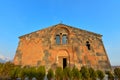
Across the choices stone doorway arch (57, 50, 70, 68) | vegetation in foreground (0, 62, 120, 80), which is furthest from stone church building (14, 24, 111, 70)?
vegetation in foreground (0, 62, 120, 80)

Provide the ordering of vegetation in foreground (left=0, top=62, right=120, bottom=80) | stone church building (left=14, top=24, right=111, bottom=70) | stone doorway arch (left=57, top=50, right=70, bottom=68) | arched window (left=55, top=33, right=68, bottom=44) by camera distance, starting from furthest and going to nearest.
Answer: arched window (left=55, top=33, right=68, bottom=44) → stone doorway arch (left=57, top=50, right=70, bottom=68) → stone church building (left=14, top=24, right=111, bottom=70) → vegetation in foreground (left=0, top=62, right=120, bottom=80)

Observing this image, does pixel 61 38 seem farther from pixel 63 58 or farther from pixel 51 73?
pixel 51 73

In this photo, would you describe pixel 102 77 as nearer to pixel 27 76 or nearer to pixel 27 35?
pixel 27 76

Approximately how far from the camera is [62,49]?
22625mm

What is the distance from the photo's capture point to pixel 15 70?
18.5 m

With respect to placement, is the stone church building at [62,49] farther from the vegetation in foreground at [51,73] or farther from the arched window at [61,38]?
the vegetation in foreground at [51,73]

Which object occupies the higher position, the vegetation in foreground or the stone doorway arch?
the stone doorway arch

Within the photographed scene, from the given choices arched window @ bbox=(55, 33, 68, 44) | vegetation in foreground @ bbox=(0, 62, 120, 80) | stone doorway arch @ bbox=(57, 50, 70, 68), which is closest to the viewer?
vegetation in foreground @ bbox=(0, 62, 120, 80)

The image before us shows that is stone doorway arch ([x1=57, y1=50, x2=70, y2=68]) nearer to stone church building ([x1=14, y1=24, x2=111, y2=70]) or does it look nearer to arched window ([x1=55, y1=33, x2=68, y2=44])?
stone church building ([x1=14, y1=24, x2=111, y2=70])

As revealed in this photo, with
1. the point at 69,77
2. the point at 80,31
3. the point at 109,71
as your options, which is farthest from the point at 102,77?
the point at 80,31

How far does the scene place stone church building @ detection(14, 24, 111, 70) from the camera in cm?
2202

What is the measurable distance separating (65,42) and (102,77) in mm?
7686

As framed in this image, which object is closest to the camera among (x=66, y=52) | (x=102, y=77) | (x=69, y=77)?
(x=69, y=77)

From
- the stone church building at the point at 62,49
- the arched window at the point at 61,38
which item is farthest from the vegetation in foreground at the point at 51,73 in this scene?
the arched window at the point at 61,38
